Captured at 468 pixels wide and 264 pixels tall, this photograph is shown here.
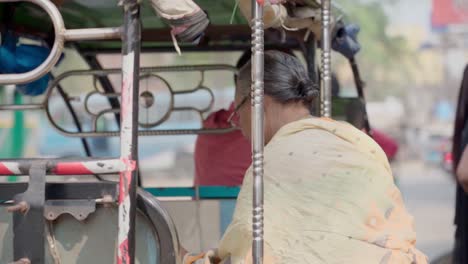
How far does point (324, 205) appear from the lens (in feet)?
7.77

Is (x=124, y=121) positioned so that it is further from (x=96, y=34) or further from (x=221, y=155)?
(x=221, y=155)

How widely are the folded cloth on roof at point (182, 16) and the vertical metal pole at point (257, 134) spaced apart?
0.49ft

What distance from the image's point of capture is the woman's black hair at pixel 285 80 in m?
2.64

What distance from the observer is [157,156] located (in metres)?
17.0

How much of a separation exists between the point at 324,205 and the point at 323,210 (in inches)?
0.6

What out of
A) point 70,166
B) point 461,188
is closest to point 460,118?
point 461,188

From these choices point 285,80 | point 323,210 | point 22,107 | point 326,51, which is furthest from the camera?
point 22,107

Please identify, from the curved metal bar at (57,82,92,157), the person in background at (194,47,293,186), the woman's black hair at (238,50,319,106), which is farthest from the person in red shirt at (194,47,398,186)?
the woman's black hair at (238,50,319,106)

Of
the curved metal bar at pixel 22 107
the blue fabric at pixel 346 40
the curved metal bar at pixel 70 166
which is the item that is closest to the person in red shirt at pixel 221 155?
the blue fabric at pixel 346 40

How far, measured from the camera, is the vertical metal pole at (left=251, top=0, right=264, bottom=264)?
7.22 ft

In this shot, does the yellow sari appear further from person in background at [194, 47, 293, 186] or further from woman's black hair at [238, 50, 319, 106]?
person in background at [194, 47, 293, 186]

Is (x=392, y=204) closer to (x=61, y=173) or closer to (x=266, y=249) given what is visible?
(x=266, y=249)

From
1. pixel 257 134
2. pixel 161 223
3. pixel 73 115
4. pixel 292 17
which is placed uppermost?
pixel 292 17

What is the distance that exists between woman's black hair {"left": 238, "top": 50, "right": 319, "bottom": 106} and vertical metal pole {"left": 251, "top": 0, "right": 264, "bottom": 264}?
404 millimetres
